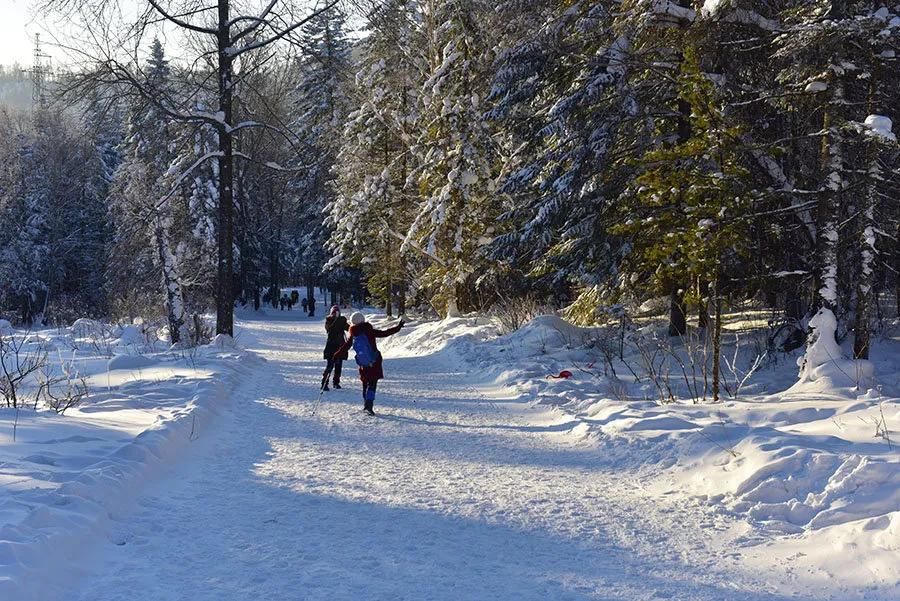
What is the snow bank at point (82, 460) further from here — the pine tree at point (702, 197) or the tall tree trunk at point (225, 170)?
the pine tree at point (702, 197)

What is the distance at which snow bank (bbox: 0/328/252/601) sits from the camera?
13.2ft

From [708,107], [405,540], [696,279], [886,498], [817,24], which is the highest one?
[817,24]

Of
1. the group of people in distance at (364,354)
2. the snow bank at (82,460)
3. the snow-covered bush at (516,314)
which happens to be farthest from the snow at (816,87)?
the snow-covered bush at (516,314)

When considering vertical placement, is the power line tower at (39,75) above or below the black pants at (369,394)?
above

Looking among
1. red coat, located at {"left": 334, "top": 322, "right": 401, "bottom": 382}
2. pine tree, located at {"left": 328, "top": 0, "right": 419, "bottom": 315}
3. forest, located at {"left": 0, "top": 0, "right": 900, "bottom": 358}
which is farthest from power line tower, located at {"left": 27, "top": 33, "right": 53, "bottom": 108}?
pine tree, located at {"left": 328, "top": 0, "right": 419, "bottom": 315}

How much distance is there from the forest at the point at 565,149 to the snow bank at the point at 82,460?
716cm

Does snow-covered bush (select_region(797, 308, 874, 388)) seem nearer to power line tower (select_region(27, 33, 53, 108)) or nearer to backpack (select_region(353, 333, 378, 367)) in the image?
backpack (select_region(353, 333, 378, 367))

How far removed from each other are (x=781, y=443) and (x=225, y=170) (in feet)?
49.2

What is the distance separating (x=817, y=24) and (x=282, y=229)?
2246 inches

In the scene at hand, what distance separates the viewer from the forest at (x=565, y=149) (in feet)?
33.4

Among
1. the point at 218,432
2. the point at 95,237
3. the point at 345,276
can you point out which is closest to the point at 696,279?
the point at 218,432

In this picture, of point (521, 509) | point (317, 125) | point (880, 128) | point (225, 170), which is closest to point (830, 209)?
point (880, 128)

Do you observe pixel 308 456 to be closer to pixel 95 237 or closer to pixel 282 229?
pixel 95 237

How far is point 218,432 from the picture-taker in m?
8.57
